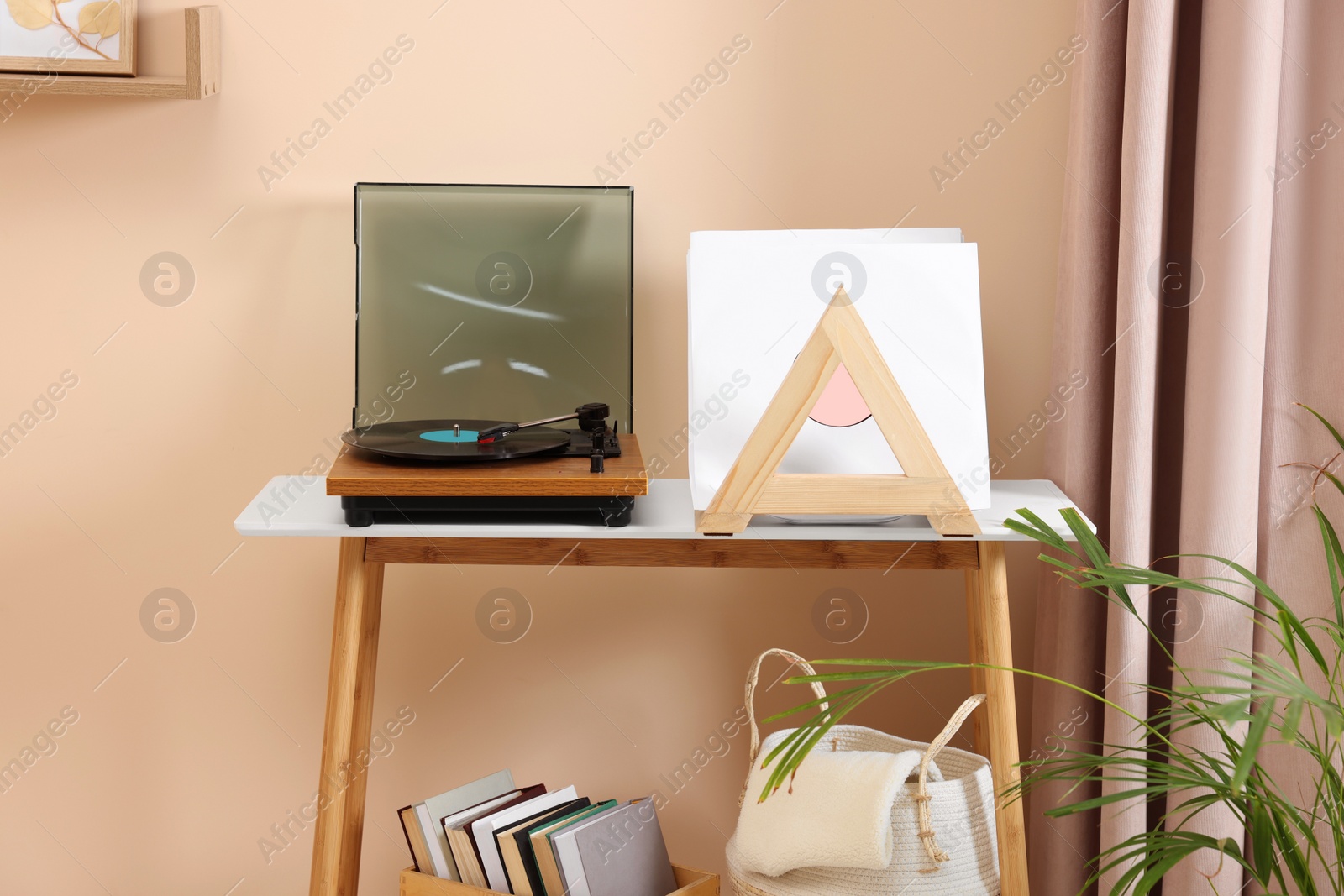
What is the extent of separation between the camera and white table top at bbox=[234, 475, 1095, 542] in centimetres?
118

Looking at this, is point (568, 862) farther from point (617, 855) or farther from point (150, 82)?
point (150, 82)

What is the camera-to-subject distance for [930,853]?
122 cm

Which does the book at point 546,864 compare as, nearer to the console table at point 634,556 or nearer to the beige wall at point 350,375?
the console table at point 634,556

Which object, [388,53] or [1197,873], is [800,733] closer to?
[1197,873]

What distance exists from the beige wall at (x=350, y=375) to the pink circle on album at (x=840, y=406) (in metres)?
0.36

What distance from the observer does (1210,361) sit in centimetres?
119

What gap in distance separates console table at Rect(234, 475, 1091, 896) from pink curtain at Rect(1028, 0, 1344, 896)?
0.44 ft

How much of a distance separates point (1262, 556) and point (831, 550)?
1.59ft

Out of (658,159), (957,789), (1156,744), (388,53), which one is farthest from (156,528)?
(1156,744)

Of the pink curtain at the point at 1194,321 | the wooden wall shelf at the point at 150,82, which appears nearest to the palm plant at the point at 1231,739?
the pink curtain at the point at 1194,321

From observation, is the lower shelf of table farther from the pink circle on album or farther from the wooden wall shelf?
the wooden wall shelf

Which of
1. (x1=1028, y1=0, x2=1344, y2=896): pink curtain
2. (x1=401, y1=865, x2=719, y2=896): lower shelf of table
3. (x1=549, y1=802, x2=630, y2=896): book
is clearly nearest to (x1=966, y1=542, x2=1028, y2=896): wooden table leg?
(x1=1028, y1=0, x2=1344, y2=896): pink curtain

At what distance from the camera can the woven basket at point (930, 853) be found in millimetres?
1232

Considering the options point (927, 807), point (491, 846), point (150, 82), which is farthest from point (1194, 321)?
point (150, 82)
